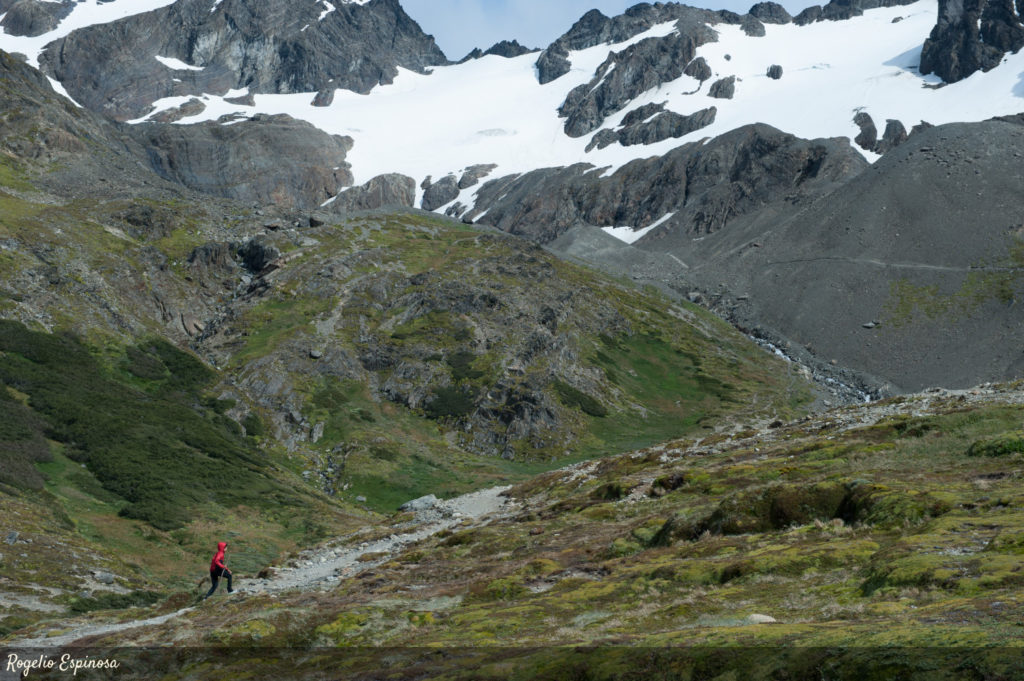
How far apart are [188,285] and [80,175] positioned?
188 feet

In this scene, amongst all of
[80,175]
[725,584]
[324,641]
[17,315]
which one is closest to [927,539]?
[725,584]

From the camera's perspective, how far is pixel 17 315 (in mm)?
94250

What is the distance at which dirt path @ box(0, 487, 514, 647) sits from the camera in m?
27.3

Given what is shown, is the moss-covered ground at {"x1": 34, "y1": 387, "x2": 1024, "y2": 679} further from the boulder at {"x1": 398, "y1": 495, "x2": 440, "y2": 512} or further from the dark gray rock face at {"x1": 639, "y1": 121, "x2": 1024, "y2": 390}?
the dark gray rock face at {"x1": 639, "y1": 121, "x2": 1024, "y2": 390}

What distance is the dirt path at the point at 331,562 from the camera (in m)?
27.3

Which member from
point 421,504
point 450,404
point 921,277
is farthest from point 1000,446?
point 921,277

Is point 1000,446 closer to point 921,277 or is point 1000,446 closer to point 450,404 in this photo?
point 450,404

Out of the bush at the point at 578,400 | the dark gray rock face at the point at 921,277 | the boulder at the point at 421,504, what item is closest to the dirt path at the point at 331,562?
the boulder at the point at 421,504

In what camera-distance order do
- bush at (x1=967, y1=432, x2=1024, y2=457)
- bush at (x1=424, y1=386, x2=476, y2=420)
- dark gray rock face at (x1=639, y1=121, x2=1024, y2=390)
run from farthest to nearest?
dark gray rock face at (x1=639, y1=121, x2=1024, y2=390), bush at (x1=424, y1=386, x2=476, y2=420), bush at (x1=967, y1=432, x2=1024, y2=457)

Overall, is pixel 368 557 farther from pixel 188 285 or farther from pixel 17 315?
pixel 188 285

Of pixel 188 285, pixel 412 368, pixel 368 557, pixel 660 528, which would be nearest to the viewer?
pixel 660 528

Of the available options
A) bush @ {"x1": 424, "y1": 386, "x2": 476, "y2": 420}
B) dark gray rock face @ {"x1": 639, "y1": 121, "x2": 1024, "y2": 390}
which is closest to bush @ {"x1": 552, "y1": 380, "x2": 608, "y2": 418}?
bush @ {"x1": 424, "y1": 386, "x2": 476, "y2": 420}

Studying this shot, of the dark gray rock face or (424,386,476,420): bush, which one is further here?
the dark gray rock face

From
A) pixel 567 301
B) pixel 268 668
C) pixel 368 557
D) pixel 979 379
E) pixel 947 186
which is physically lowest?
pixel 979 379
